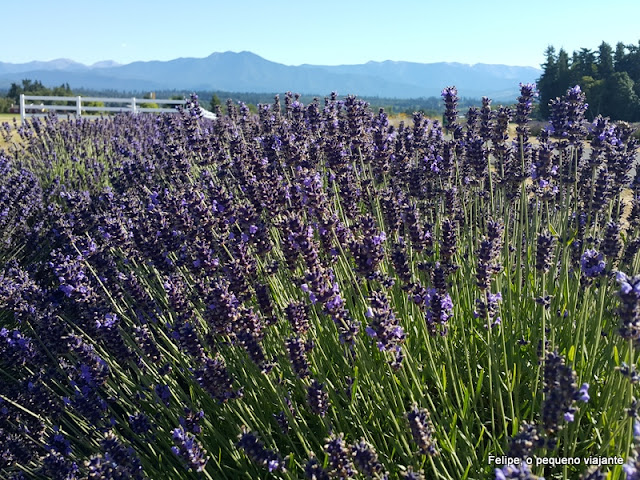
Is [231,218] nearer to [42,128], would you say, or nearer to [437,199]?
[437,199]

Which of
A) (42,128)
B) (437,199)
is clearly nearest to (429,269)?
(437,199)

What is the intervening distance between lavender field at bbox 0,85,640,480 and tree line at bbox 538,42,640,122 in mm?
24672

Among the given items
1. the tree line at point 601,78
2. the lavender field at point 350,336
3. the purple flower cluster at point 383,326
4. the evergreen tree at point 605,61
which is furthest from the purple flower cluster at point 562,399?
the evergreen tree at point 605,61

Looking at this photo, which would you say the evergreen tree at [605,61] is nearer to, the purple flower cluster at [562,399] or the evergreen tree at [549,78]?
the evergreen tree at [549,78]

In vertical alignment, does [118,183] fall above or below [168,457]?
above

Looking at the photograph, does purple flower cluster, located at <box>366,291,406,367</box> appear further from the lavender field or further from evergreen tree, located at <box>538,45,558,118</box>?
evergreen tree, located at <box>538,45,558,118</box>

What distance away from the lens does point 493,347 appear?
2293mm

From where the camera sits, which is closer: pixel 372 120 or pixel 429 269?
pixel 429 269

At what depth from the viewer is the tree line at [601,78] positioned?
27.2 m

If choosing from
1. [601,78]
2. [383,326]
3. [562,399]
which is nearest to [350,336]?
[383,326]

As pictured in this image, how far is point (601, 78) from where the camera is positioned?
29.8m

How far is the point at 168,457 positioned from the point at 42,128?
8580 mm

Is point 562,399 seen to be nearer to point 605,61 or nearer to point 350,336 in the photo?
point 350,336

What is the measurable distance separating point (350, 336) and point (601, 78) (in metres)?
33.5
